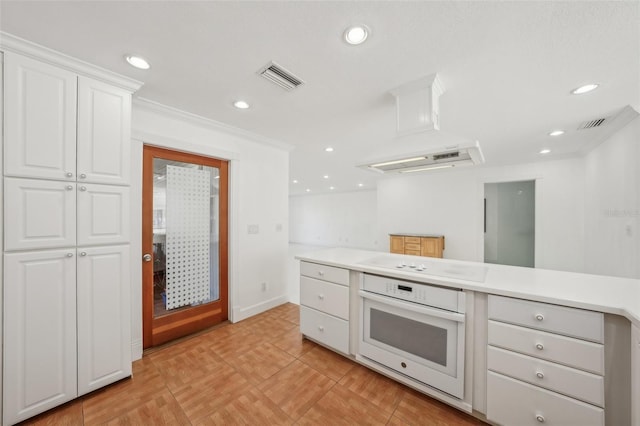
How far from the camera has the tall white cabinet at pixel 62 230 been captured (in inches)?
55.9

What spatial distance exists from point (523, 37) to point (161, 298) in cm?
366

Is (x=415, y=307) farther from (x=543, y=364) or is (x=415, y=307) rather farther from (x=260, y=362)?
(x=260, y=362)

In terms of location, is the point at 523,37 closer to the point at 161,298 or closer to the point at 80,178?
the point at 80,178

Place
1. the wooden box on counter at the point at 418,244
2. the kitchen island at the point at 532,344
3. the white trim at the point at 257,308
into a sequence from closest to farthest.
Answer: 1. the kitchen island at the point at 532,344
2. the white trim at the point at 257,308
3. the wooden box on counter at the point at 418,244

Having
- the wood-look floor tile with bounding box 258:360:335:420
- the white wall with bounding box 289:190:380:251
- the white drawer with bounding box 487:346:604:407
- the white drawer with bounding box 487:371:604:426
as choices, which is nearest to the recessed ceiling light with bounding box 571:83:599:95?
the white drawer with bounding box 487:346:604:407

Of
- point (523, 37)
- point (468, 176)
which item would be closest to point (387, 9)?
point (523, 37)

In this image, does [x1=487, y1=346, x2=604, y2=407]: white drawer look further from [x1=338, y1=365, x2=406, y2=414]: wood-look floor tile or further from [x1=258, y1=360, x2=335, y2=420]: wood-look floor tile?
[x1=258, y1=360, x2=335, y2=420]: wood-look floor tile

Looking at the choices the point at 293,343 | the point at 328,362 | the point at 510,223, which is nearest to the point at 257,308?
the point at 293,343

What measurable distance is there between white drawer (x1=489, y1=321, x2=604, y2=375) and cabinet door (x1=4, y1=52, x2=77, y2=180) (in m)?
3.08

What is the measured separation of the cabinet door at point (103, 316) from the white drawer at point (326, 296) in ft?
5.10

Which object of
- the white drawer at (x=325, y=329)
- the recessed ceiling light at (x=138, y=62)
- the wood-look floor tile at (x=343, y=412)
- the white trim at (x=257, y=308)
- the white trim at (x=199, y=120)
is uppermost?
the recessed ceiling light at (x=138, y=62)

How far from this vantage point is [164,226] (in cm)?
242

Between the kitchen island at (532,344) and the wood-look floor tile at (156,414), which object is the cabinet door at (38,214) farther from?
the kitchen island at (532,344)

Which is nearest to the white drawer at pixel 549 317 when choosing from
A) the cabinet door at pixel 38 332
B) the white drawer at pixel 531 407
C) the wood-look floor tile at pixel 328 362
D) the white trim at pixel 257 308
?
the white drawer at pixel 531 407
